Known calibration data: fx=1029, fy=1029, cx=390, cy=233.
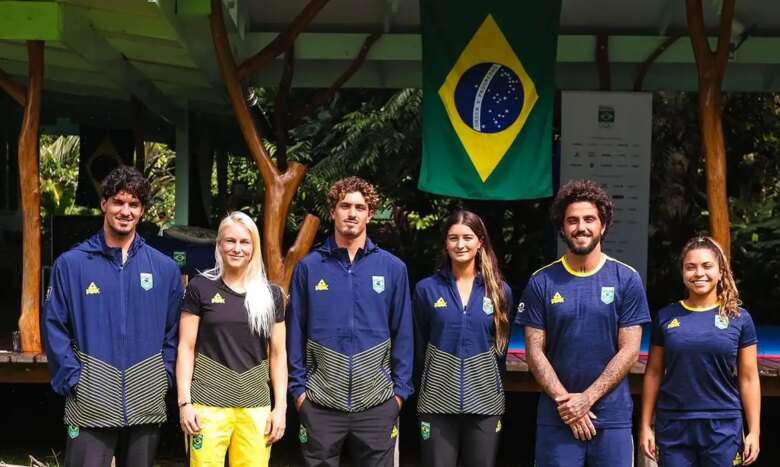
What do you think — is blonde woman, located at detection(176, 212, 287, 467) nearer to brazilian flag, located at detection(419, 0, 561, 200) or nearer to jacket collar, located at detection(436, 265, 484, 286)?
jacket collar, located at detection(436, 265, 484, 286)

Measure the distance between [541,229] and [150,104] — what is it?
4916mm

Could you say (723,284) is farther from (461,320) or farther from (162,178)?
(162,178)

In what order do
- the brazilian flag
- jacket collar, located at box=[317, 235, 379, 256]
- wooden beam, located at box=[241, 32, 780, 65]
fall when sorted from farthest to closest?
1. wooden beam, located at box=[241, 32, 780, 65]
2. the brazilian flag
3. jacket collar, located at box=[317, 235, 379, 256]

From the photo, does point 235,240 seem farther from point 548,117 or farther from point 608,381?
point 548,117

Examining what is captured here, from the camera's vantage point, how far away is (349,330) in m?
4.71

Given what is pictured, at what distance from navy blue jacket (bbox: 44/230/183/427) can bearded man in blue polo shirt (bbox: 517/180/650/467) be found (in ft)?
5.58

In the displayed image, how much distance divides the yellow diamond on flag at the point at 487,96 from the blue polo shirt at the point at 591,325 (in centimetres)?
278

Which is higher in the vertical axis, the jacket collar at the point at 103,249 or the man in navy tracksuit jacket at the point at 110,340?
the jacket collar at the point at 103,249

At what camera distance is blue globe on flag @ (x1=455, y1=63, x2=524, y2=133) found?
7.30m

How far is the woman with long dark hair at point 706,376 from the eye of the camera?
4508 millimetres

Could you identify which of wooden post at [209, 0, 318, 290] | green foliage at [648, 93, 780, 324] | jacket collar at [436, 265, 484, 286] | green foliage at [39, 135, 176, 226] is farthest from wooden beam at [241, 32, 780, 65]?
green foliage at [39, 135, 176, 226]

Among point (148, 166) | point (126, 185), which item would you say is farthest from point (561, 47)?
point (148, 166)

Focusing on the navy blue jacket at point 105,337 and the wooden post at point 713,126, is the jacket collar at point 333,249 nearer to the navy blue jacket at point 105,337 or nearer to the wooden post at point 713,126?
the navy blue jacket at point 105,337

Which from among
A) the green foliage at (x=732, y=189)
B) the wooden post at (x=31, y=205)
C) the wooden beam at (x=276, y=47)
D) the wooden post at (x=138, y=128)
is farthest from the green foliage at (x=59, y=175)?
the wooden beam at (x=276, y=47)
